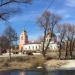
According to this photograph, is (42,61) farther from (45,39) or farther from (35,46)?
(35,46)

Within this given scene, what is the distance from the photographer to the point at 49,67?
87125mm

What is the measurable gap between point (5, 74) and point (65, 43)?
46961 millimetres

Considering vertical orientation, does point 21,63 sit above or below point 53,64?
above

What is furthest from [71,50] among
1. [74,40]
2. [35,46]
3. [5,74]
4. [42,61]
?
[35,46]

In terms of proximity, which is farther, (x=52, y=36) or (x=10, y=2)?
(x=52, y=36)

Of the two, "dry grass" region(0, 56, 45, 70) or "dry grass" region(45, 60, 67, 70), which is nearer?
"dry grass" region(0, 56, 45, 70)

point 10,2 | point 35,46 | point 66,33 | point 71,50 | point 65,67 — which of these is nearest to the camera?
point 10,2

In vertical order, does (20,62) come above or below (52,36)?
below

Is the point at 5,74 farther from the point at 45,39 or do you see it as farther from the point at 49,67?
the point at 45,39

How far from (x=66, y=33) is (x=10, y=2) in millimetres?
66110

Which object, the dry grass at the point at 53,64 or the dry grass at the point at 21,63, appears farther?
the dry grass at the point at 53,64

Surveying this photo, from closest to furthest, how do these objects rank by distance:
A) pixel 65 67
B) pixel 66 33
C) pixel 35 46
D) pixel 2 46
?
pixel 65 67 < pixel 66 33 < pixel 2 46 < pixel 35 46

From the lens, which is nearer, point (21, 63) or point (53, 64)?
point (21, 63)

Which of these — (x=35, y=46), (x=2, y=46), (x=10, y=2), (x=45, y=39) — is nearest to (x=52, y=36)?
(x=45, y=39)
